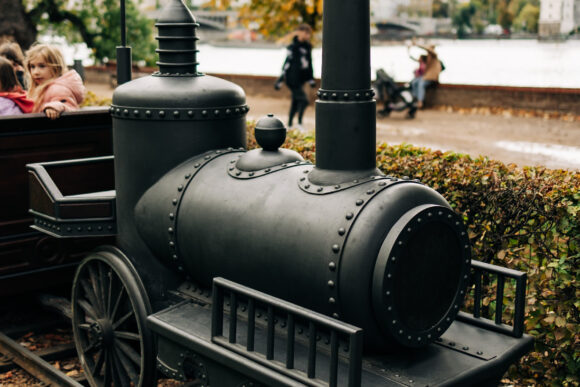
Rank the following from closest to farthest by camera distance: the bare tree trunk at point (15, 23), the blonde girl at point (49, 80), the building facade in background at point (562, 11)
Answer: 1. the blonde girl at point (49, 80)
2. the bare tree trunk at point (15, 23)
3. the building facade in background at point (562, 11)

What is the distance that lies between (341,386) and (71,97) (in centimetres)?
382

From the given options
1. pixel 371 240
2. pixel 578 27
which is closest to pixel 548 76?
pixel 578 27

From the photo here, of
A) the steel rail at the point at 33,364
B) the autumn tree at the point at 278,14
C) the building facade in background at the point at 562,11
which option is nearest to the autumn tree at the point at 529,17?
the building facade in background at the point at 562,11

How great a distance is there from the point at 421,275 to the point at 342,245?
15.1 inches

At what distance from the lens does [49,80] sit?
5648 mm

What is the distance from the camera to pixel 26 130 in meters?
5.16

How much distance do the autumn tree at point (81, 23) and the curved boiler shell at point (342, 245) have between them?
11.7 m

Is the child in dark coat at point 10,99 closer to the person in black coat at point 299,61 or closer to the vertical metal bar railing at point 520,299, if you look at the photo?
the vertical metal bar railing at point 520,299

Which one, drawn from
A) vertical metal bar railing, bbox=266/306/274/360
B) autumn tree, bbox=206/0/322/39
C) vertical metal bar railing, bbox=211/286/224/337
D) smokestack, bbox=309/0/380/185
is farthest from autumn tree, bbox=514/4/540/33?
vertical metal bar railing, bbox=266/306/274/360

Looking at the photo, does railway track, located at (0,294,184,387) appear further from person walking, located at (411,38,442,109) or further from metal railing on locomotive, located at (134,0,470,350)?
person walking, located at (411,38,442,109)

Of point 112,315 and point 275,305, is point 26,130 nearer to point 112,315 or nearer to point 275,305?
point 112,315

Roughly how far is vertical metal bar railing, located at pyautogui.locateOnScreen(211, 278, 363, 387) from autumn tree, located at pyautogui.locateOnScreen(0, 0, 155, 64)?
12160mm

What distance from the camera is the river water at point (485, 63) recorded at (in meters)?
31.0

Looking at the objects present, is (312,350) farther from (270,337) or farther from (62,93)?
(62,93)
